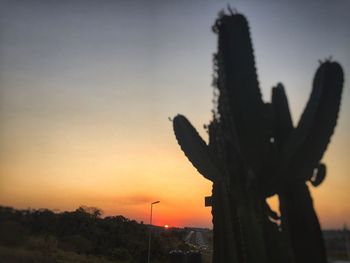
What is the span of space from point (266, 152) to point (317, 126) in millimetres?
1281

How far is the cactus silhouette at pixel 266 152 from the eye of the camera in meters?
8.41

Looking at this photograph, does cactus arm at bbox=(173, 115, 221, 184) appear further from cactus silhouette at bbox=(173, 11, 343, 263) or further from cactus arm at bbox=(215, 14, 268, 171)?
cactus arm at bbox=(215, 14, 268, 171)

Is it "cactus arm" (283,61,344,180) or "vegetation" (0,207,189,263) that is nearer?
"cactus arm" (283,61,344,180)

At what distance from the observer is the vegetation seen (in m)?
17.6

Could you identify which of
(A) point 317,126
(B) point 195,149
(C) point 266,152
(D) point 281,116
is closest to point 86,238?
(B) point 195,149

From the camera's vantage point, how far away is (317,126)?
8.63 metres

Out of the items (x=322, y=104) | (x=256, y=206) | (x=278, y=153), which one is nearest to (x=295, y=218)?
(x=256, y=206)

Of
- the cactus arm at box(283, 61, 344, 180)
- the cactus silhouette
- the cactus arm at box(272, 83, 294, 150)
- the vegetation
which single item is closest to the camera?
the cactus silhouette

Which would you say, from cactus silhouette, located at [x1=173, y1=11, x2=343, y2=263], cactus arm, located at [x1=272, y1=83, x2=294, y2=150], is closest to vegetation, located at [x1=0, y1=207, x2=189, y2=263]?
cactus silhouette, located at [x1=173, y1=11, x2=343, y2=263]

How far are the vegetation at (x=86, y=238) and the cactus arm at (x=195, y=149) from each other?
5846 millimetres

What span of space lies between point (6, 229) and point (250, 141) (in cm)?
749

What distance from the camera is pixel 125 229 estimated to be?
40219 mm

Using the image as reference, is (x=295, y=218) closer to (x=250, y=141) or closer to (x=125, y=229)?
(x=250, y=141)

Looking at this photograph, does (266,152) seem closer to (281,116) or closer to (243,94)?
(243,94)
